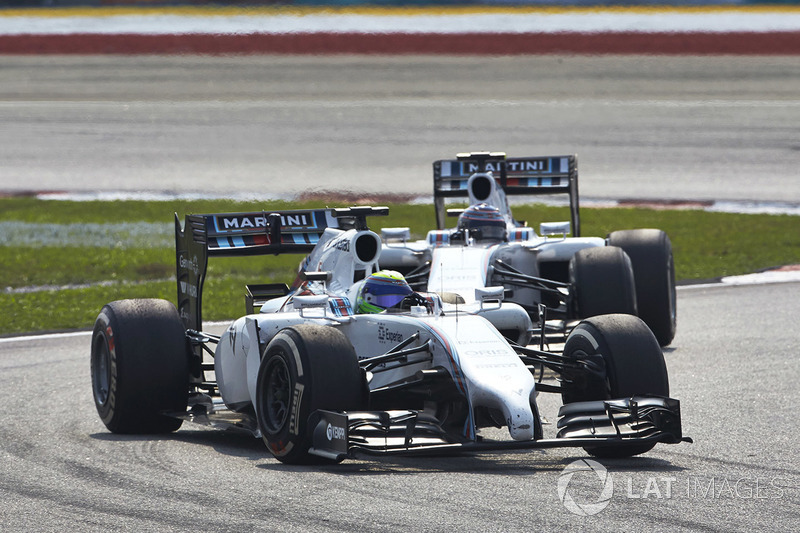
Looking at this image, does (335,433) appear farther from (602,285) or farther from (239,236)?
(602,285)

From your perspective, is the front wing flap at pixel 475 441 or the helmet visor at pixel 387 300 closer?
the front wing flap at pixel 475 441

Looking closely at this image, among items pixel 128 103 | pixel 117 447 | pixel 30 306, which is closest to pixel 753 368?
pixel 117 447

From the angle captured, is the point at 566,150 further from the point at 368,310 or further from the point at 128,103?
the point at 368,310

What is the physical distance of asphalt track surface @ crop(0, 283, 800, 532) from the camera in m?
6.07

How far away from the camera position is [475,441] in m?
7.07

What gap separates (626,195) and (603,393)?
16536 millimetres

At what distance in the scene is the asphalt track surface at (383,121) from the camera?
2533 centimetres

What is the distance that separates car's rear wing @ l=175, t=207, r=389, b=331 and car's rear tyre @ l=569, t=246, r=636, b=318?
2.23m

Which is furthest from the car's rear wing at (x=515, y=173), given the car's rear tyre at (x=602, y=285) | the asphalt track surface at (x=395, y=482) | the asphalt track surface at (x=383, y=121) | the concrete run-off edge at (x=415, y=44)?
the concrete run-off edge at (x=415, y=44)

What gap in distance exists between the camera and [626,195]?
941 inches

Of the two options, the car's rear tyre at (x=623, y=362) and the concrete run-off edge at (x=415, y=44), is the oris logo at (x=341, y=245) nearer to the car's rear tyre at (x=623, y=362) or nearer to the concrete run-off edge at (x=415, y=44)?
the car's rear tyre at (x=623, y=362)

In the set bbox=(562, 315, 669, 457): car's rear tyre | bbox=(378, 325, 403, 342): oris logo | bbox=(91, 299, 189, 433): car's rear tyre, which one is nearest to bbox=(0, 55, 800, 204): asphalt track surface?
bbox=(91, 299, 189, 433): car's rear tyre

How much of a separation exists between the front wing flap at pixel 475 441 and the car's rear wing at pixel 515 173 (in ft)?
22.8

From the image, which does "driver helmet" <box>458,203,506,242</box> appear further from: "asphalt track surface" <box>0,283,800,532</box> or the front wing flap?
the front wing flap
